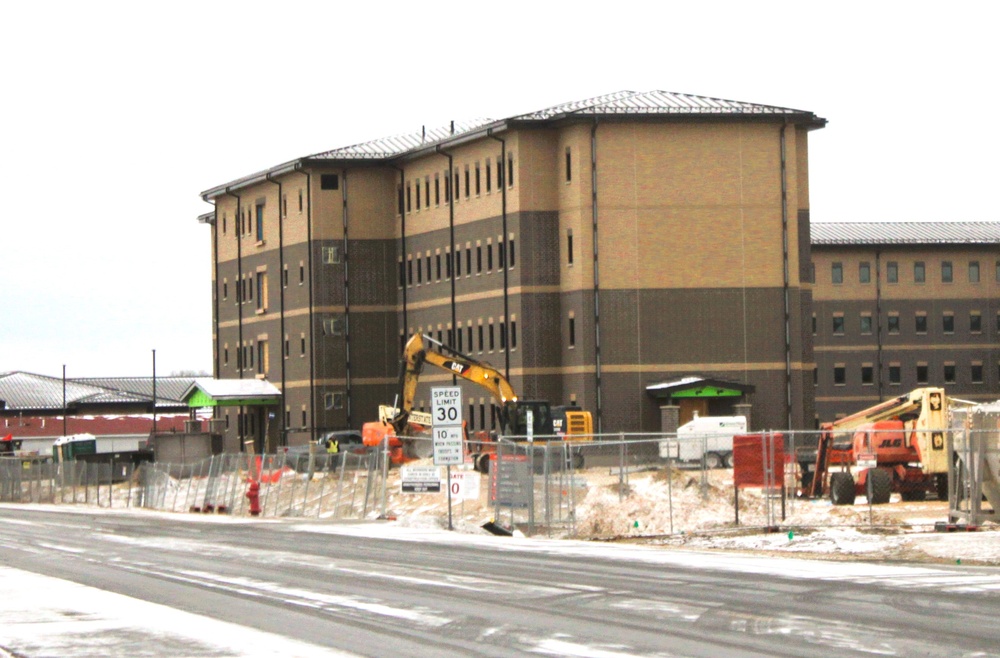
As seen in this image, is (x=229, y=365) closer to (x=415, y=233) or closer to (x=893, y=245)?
(x=415, y=233)

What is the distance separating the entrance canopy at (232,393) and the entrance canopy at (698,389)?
1008 inches

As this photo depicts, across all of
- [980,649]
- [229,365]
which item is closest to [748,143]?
[229,365]

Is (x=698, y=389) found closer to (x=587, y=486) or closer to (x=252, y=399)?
(x=252, y=399)

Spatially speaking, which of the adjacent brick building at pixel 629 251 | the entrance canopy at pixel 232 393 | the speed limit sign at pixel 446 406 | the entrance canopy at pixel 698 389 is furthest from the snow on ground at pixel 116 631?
the entrance canopy at pixel 232 393

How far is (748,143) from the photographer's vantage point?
7588cm

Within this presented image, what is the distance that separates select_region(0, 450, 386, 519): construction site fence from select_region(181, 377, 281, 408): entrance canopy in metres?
11.0

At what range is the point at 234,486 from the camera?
55188mm

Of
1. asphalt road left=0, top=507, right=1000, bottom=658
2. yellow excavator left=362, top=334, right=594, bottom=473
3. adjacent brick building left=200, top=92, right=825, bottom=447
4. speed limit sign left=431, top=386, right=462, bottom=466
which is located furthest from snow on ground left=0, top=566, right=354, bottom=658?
adjacent brick building left=200, top=92, right=825, bottom=447

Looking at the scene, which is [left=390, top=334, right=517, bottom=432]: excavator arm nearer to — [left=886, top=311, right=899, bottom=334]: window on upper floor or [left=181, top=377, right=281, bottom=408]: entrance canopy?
[left=181, top=377, right=281, bottom=408]: entrance canopy

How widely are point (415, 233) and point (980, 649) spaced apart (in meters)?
73.7

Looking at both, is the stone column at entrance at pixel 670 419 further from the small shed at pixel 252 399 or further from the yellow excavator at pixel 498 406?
the small shed at pixel 252 399

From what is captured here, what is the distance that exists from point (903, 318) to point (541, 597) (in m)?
99.3

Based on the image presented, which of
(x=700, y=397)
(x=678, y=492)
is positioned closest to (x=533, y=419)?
(x=700, y=397)

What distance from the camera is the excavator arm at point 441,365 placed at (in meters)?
67.3
